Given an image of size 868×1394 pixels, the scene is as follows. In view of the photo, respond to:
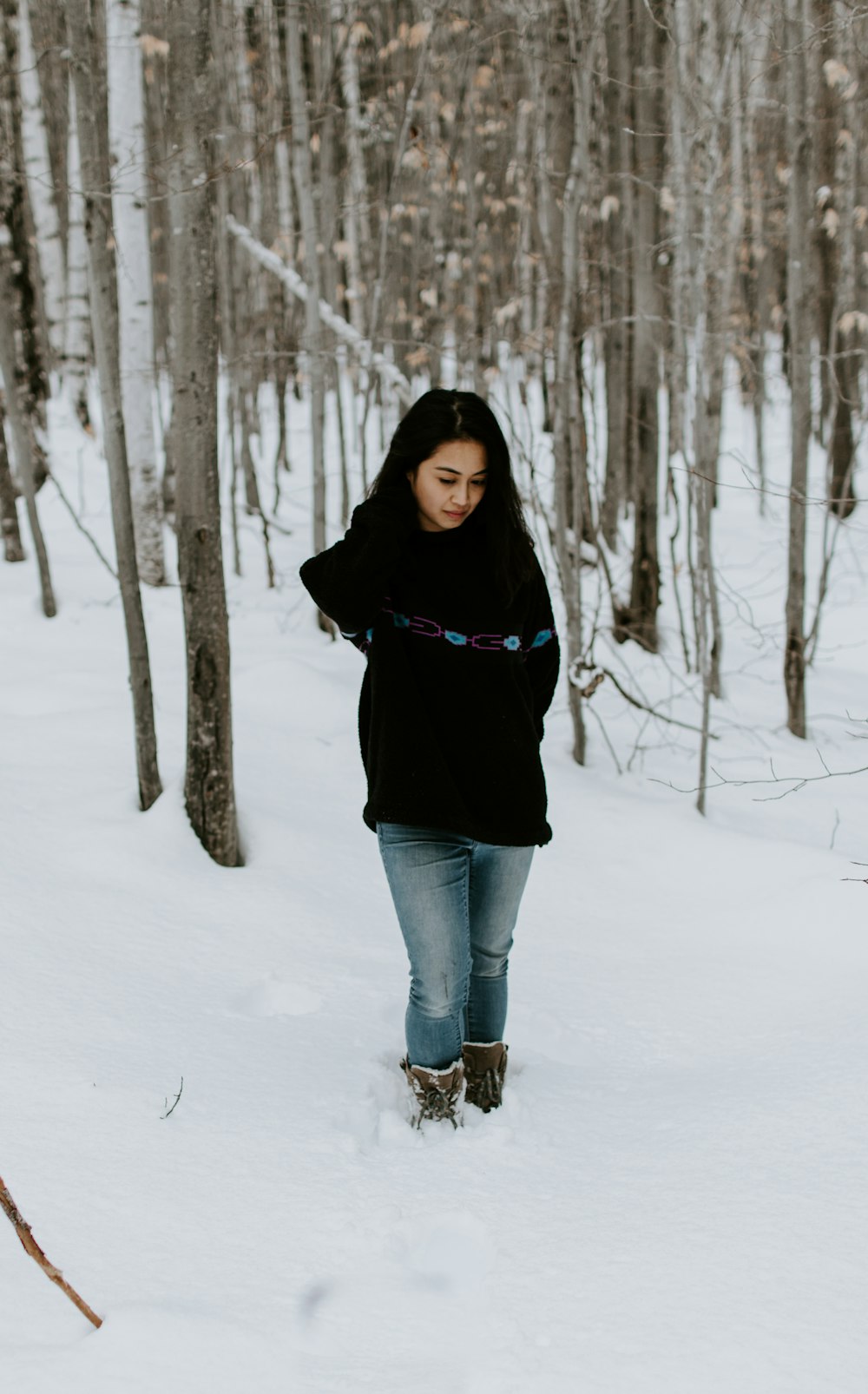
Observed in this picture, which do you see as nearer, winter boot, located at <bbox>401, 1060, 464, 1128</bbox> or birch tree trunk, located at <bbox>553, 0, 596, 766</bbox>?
winter boot, located at <bbox>401, 1060, 464, 1128</bbox>

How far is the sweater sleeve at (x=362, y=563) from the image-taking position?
7.36ft

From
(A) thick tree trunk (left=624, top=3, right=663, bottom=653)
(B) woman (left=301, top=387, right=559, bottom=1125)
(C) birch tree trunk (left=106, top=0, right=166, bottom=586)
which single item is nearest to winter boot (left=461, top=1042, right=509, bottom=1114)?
(B) woman (left=301, top=387, right=559, bottom=1125)

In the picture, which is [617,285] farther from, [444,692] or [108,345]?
[444,692]

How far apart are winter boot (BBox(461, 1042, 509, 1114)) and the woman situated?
0.19m

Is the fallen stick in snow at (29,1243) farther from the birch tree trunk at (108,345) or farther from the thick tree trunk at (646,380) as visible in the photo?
the thick tree trunk at (646,380)

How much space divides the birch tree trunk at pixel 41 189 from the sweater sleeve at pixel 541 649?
8.50 metres

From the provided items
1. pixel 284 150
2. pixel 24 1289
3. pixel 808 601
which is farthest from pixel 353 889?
pixel 284 150

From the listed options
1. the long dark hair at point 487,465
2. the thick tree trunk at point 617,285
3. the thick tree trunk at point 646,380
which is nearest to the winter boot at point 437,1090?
the long dark hair at point 487,465

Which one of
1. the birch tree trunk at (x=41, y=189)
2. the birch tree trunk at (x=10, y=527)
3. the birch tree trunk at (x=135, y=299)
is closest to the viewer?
the birch tree trunk at (x=135, y=299)

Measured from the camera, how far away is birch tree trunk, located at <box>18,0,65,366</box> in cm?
1143

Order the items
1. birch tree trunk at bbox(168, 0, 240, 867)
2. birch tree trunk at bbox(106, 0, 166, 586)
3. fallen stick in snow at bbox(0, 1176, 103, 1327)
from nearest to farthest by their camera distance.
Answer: fallen stick in snow at bbox(0, 1176, 103, 1327) < birch tree trunk at bbox(168, 0, 240, 867) < birch tree trunk at bbox(106, 0, 166, 586)

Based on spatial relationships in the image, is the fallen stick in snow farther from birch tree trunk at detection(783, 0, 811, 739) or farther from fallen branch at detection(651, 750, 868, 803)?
birch tree trunk at detection(783, 0, 811, 739)

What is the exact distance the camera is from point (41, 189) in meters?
13.2

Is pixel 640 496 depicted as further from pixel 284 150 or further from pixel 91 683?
pixel 284 150
